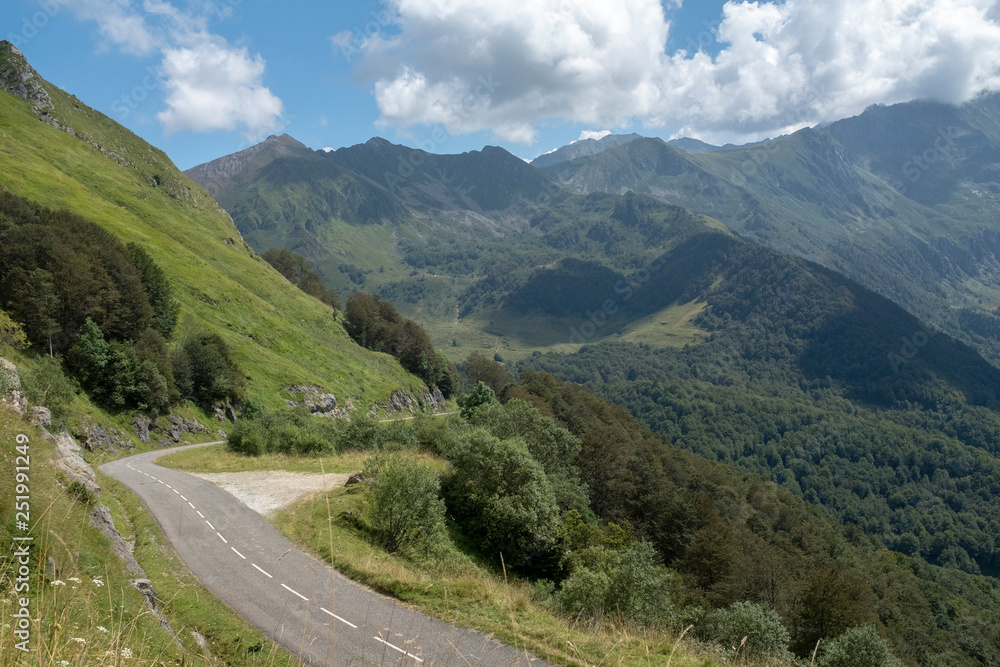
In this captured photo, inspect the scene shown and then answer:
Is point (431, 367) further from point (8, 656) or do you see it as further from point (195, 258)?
point (8, 656)

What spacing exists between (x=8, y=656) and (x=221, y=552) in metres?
17.5

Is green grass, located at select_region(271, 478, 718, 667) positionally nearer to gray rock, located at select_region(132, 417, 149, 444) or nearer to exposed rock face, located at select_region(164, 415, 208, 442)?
gray rock, located at select_region(132, 417, 149, 444)

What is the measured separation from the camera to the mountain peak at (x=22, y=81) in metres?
114

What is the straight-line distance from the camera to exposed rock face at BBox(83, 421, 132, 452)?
132ft

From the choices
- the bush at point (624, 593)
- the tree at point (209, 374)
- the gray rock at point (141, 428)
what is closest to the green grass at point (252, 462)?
the gray rock at point (141, 428)

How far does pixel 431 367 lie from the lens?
123562mm

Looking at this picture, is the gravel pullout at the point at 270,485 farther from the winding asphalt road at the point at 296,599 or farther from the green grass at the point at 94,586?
the green grass at the point at 94,586

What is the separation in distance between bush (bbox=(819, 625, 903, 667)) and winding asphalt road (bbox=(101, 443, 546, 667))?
22425 millimetres

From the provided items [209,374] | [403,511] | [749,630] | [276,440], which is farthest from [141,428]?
[749,630]

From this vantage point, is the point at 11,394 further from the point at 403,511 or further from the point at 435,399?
the point at 435,399

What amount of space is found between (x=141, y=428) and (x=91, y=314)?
38.6ft

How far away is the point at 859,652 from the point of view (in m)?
25.6

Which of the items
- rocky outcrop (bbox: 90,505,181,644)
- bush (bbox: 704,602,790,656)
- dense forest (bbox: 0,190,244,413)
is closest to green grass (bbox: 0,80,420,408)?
dense forest (bbox: 0,190,244,413)

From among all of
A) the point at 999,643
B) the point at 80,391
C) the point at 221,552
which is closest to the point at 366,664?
the point at 221,552
